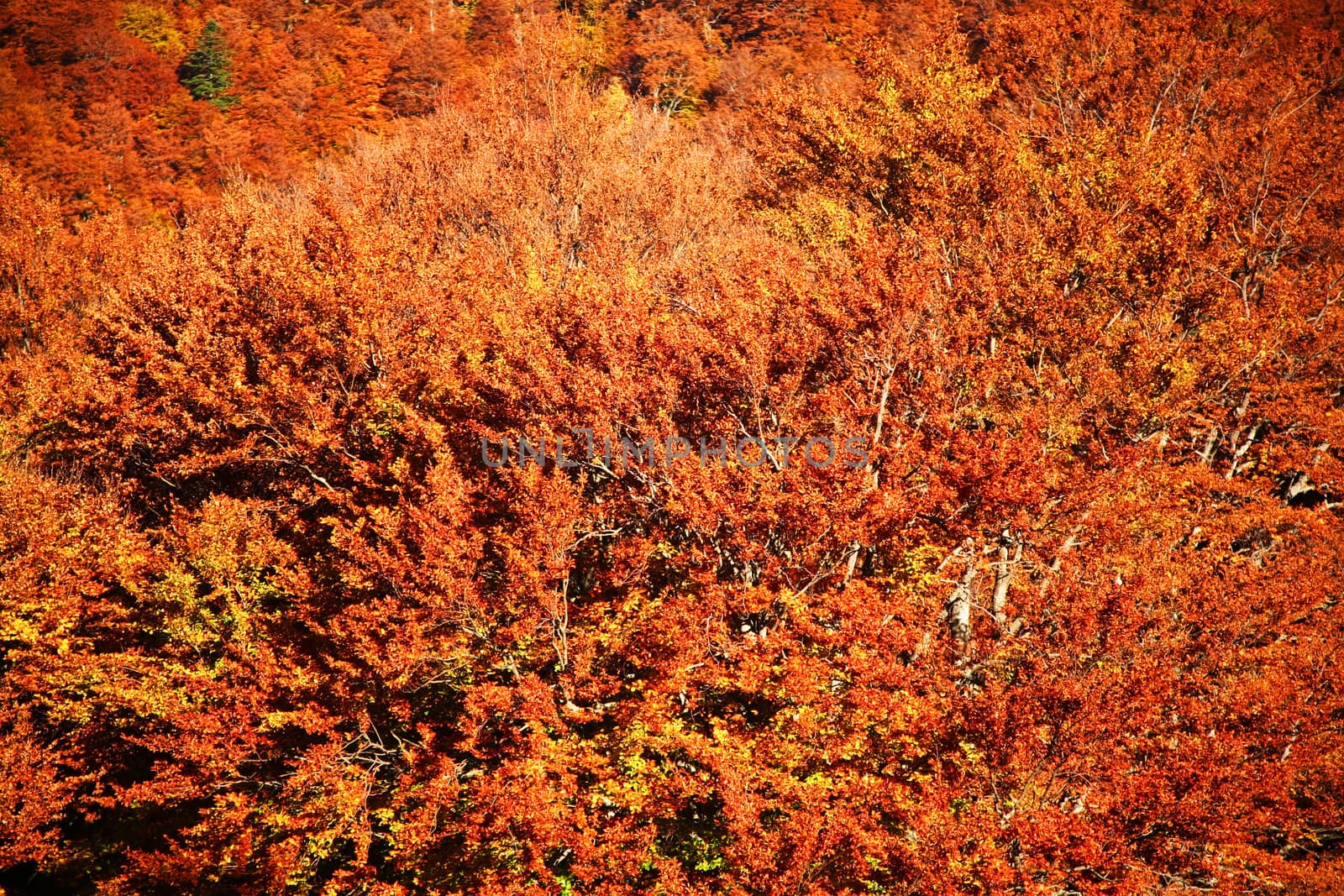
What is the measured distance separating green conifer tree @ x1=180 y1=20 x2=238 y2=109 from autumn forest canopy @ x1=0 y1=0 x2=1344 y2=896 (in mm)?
46819

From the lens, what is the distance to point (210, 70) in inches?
2793

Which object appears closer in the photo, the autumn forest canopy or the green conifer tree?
the autumn forest canopy

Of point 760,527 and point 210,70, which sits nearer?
point 760,527

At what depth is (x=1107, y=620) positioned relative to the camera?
48.1ft

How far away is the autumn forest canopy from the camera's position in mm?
15195

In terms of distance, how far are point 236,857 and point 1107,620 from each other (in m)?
19.3

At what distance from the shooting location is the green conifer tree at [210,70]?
2746 inches

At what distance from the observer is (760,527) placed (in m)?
17.7

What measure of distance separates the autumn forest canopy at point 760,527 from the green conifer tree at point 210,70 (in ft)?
154

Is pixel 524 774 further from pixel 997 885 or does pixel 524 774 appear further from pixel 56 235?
pixel 56 235

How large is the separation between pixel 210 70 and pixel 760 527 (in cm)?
7458

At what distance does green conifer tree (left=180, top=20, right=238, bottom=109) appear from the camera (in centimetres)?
6975

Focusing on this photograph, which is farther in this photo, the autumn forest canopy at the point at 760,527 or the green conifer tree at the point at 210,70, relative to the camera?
the green conifer tree at the point at 210,70

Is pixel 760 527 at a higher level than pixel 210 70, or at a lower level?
higher
